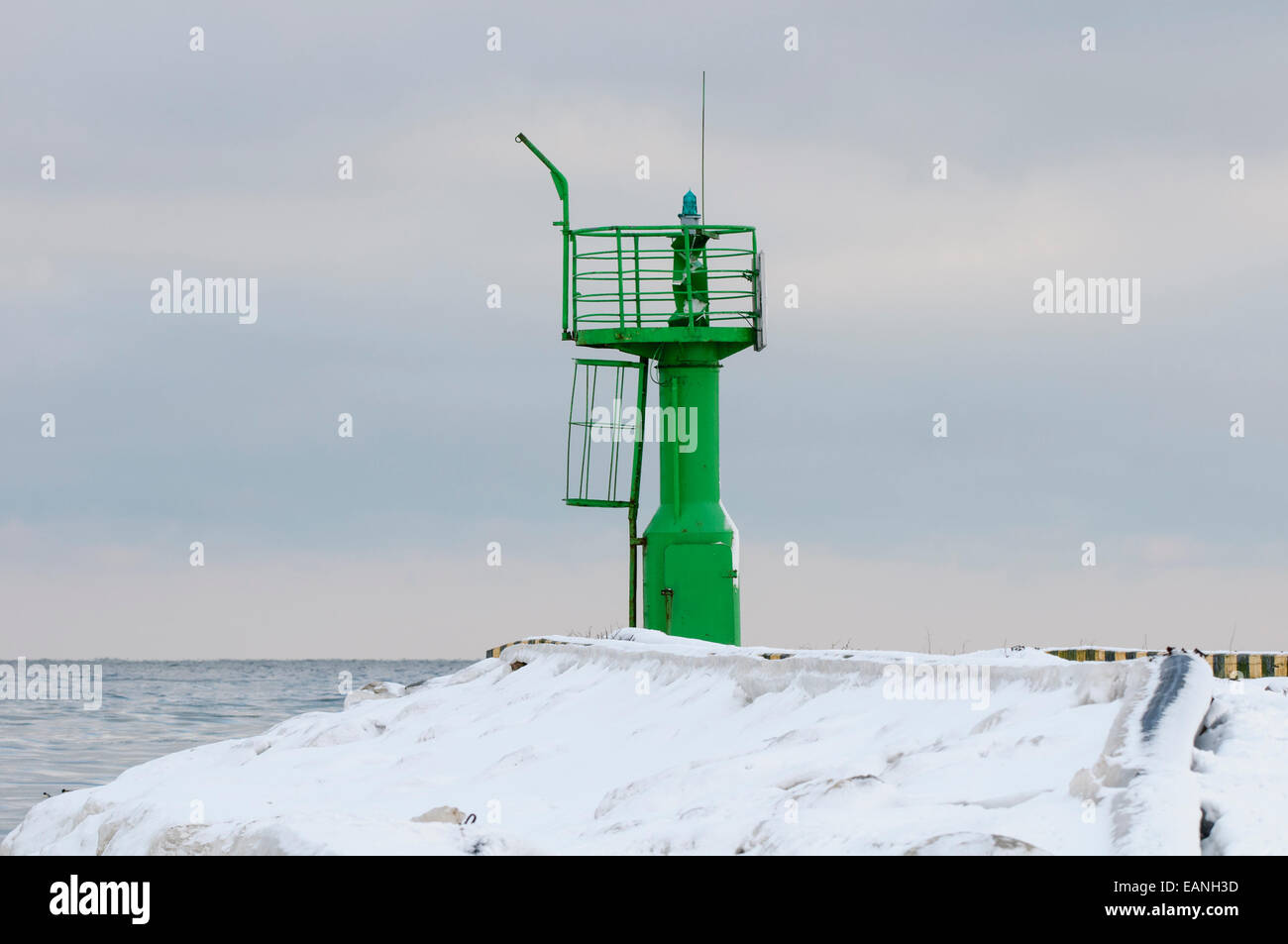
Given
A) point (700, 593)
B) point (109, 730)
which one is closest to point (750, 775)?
point (700, 593)

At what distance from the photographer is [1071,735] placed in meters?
7.14

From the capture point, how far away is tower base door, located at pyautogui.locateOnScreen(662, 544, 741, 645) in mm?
19469

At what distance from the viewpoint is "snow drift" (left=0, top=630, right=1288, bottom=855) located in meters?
6.12

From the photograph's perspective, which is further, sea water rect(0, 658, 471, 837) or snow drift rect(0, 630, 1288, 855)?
sea water rect(0, 658, 471, 837)

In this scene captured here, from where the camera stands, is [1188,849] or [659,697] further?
[659,697]

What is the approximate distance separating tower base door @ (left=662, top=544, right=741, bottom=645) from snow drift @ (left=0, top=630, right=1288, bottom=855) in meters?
5.38

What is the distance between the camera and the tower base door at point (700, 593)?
19.5 m

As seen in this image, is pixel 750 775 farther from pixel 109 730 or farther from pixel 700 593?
pixel 109 730

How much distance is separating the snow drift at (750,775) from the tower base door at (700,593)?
5376 mm
